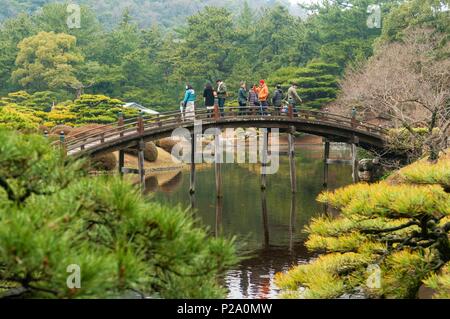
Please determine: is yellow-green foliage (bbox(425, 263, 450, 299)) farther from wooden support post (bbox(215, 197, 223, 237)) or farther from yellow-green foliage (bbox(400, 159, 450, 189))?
wooden support post (bbox(215, 197, 223, 237))

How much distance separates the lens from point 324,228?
816cm

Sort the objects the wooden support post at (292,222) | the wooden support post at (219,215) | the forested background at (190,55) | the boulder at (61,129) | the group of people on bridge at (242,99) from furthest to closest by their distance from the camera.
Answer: the forested background at (190,55)
the boulder at (61,129)
the group of people on bridge at (242,99)
the wooden support post at (219,215)
the wooden support post at (292,222)

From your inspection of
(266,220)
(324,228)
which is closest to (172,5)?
(266,220)

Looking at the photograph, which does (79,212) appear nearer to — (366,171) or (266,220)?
(266,220)

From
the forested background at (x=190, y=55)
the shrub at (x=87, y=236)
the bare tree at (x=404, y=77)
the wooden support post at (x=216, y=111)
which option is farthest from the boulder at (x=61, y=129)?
the shrub at (x=87, y=236)

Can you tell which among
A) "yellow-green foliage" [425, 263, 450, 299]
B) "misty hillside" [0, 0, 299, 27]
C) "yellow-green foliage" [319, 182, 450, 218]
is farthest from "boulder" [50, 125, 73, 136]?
"misty hillside" [0, 0, 299, 27]

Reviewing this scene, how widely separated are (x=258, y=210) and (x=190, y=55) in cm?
3485

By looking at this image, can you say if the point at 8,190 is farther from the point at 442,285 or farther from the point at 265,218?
the point at 265,218

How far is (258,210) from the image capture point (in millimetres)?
23266

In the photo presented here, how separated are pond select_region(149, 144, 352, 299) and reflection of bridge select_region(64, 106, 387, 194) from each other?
1524 mm

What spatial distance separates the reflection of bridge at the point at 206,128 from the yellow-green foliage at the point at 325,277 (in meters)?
12.8

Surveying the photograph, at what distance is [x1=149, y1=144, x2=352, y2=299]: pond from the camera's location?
15.0 meters

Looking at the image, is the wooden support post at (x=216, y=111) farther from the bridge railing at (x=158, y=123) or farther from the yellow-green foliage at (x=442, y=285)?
the yellow-green foliage at (x=442, y=285)

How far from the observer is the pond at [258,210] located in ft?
49.2
